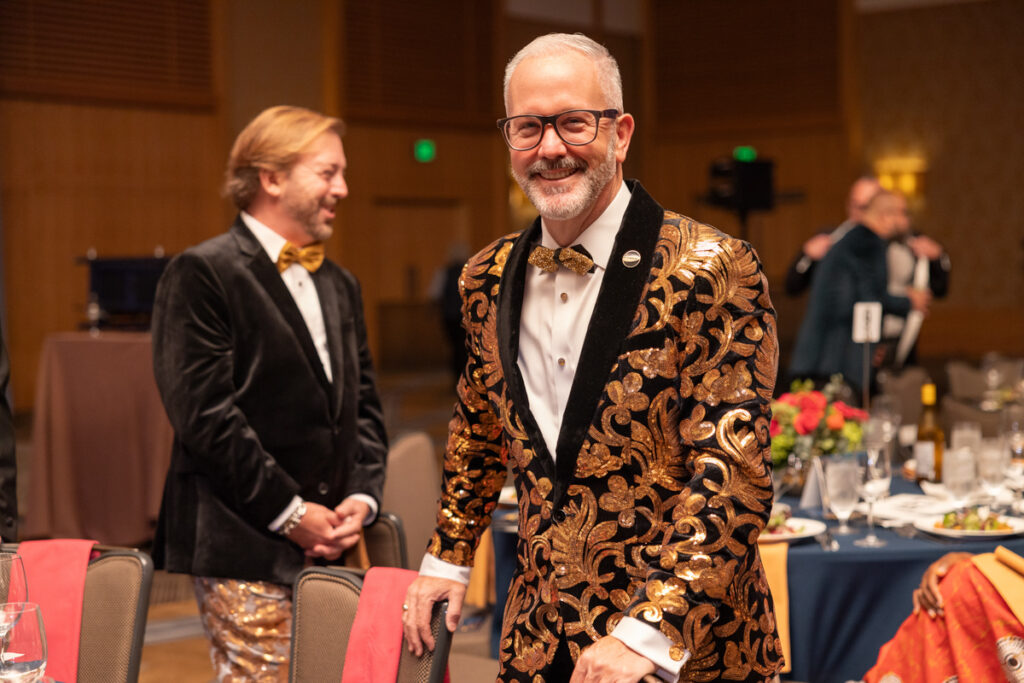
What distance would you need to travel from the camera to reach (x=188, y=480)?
258 cm

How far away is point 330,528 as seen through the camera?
260cm

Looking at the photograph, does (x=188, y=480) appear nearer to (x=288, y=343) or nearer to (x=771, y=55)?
(x=288, y=343)

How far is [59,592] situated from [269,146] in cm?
107

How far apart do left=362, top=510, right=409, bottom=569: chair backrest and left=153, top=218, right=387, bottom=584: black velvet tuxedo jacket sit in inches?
6.7

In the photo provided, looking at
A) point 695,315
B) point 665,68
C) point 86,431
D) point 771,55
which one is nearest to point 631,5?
point 665,68

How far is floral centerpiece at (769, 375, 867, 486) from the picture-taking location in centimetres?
326

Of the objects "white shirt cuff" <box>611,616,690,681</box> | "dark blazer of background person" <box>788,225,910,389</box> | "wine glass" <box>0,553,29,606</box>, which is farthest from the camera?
"dark blazer of background person" <box>788,225,910,389</box>

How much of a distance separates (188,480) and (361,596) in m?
0.82

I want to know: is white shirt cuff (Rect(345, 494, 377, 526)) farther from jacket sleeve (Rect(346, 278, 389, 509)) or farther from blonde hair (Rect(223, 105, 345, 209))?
blonde hair (Rect(223, 105, 345, 209))

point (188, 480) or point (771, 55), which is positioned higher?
point (771, 55)

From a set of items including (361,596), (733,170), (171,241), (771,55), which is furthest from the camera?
(771,55)

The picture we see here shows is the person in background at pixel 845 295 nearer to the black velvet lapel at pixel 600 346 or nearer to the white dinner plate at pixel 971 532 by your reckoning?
the white dinner plate at pixel 971 532

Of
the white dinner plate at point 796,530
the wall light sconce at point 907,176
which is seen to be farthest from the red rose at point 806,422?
the wall light sconce at point 907,176

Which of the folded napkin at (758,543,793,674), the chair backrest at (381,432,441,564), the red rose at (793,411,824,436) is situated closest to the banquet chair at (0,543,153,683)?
the chair backrest at (381,432,441,564)
